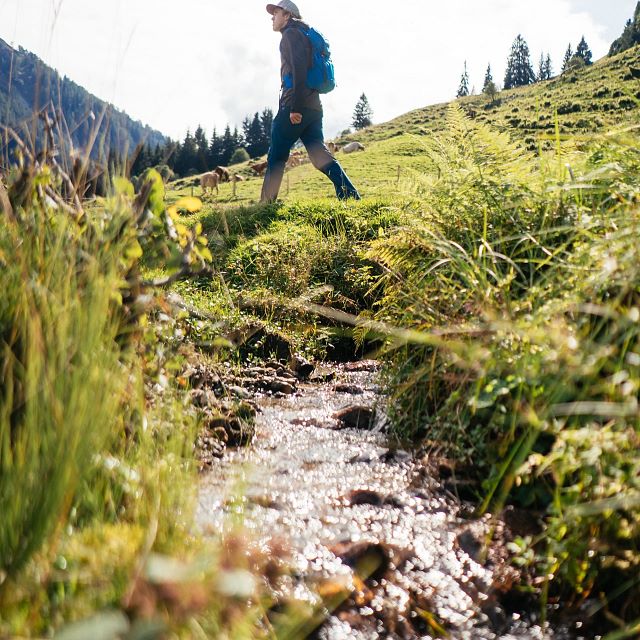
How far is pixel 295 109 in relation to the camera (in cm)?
857

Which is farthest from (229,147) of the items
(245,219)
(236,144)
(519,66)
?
(245,219)

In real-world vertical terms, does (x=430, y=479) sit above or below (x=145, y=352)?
below

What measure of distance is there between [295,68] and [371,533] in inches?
292

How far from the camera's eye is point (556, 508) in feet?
5.81

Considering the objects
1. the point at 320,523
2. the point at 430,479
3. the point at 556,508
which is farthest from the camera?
the point at 430,479

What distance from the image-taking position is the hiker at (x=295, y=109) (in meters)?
8.27

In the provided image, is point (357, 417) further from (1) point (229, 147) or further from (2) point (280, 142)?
(1) point (229, 147)

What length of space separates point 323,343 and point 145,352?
3.26 metres

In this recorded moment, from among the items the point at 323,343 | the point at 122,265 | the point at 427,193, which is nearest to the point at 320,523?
the point at 122,265

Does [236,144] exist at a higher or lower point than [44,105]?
higher

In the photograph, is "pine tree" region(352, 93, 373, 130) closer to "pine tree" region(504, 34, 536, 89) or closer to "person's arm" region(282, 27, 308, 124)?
"pine tree" region(504, 34, 536, 89)

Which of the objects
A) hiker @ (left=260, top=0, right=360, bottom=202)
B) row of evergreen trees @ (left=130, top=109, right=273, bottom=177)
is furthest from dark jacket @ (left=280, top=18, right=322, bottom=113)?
row of evergreen trees @ (left=130, top=109, right=273, bottom=177)

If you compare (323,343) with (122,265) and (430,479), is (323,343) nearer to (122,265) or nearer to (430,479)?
(430,479)

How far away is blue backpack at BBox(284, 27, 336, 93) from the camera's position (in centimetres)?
841
